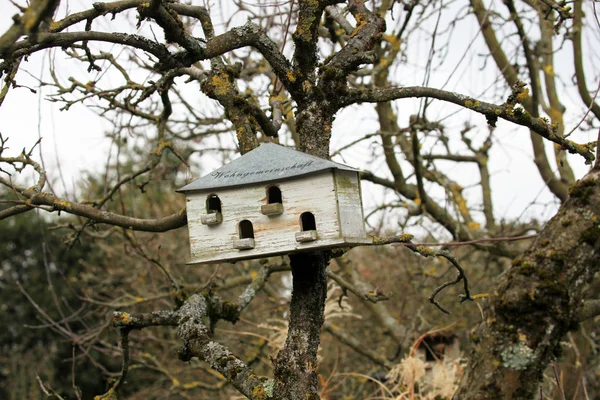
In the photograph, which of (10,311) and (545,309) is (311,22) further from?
(10,311)

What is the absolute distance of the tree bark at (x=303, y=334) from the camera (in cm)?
253

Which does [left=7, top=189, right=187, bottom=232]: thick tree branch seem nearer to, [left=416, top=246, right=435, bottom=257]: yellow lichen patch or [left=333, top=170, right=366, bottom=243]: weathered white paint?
[left=333, top=170, right=366, bottom=243]: weathered white paint

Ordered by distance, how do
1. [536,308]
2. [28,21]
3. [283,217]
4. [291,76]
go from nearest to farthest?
[28,21], [536,308], [283,217], [291,76]

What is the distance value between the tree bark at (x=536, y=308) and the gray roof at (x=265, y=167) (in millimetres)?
783

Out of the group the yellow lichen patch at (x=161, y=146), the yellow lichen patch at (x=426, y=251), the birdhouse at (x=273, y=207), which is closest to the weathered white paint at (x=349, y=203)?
the birdhouse at (x=273, y=207)

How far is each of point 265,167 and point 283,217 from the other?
0.20m

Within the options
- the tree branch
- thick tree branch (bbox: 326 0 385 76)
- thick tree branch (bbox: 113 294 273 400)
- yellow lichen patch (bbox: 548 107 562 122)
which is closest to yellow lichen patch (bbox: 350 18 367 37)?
thick tree branch (bbox: 326 0 385 76)

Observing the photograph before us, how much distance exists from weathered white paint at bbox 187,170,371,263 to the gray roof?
0.04m

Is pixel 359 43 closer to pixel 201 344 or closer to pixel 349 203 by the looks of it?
pixel 349 203

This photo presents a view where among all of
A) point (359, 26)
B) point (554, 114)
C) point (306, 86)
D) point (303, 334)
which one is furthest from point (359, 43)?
point (554, 114)

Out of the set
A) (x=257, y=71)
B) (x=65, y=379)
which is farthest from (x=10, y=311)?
(x=257, y=71)

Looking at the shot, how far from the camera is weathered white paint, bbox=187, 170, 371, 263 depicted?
2.50 m

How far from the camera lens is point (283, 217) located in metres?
2.57

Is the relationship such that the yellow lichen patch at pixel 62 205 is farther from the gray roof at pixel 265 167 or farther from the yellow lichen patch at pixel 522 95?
the yellow lichen patch at pixel 522 95
